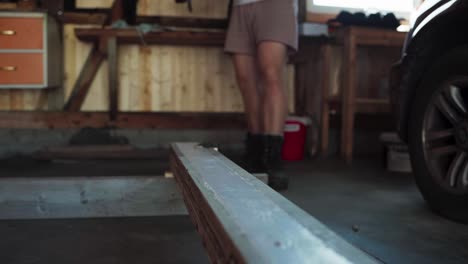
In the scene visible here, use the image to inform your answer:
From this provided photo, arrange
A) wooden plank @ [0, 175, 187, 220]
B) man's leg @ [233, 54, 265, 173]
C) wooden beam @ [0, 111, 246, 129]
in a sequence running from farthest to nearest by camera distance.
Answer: wooden beam @ [0, 111, 246, 129]
man's leg @ [233, 54, 265, 173]
wooden plank @ [0, 175, 187, 220]

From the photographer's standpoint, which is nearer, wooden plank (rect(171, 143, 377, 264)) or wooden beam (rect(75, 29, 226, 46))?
wooden plank (rect(171, 143, 377, 264))

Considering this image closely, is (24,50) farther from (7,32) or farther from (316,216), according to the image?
(316,216)

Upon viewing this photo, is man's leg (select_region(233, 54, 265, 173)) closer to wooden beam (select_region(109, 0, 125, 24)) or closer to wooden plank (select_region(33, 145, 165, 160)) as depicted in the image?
wooden plank (select_region(33, 145, 165, 160))

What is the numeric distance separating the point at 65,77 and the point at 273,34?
2.08 meters

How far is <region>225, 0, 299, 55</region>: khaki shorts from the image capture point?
243 centimetres

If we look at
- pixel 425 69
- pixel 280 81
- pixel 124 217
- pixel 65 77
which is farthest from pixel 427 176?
pixel 65 77

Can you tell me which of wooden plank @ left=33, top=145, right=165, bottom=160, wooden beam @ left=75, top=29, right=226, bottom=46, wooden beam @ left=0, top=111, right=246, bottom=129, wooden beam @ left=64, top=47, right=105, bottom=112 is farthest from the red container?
wooden beam @ left=64, top=47, right=105, bottom=112

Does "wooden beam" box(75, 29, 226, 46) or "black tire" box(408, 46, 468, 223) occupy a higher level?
"wooden beam" box(75, 29, 226, 46)

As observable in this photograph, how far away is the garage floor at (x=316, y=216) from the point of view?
4.25 feet

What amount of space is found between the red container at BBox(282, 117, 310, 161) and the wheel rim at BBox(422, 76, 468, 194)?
1.71 m

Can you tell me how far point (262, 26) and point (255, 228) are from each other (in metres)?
1.95

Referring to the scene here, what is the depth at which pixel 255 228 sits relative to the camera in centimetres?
64

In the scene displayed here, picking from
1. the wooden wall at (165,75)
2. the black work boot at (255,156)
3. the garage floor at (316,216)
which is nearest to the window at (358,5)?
the wooden wall at (165,75)

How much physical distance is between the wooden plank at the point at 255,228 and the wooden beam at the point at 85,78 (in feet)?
9.35
